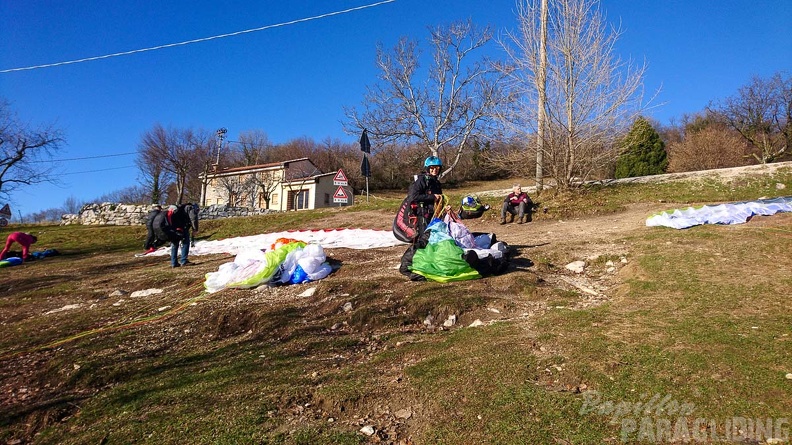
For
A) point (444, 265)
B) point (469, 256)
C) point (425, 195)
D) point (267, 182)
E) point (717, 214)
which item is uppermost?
point (267, 182)

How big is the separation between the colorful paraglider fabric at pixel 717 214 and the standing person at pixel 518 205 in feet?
10.5

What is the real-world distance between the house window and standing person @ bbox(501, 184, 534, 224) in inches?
1069

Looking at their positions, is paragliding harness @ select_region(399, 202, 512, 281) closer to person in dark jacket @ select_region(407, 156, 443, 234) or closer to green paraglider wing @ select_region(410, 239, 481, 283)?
green paraglider wing @ select_region(410, 239, 481, 283)

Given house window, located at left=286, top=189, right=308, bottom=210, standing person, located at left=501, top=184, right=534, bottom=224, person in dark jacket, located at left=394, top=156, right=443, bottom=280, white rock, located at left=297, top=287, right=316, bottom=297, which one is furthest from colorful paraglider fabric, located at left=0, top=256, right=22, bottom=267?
house window, located at left=286, top=189, right=308, bottom=210

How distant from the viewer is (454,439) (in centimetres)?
223

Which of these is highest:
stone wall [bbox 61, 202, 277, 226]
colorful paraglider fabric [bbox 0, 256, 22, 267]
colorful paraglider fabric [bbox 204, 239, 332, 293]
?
stone wall [bbox 61, 202, 277, 226]

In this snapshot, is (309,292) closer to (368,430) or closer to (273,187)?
(368,430)

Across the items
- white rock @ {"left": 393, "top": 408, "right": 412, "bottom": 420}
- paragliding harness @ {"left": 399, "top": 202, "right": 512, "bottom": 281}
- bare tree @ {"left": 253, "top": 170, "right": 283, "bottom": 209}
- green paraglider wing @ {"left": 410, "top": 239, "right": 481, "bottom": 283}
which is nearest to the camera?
white rock @ {"left": 393, "top": 408, "right": 412, "bottom": 420}

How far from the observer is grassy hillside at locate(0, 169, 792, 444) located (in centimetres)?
236

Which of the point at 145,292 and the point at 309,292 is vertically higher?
the point at 309,292

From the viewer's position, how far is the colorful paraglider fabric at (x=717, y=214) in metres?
7.23

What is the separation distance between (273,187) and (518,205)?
27.7m

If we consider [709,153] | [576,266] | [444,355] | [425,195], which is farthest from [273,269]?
[709,153]

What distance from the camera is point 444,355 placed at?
11.0 feet
